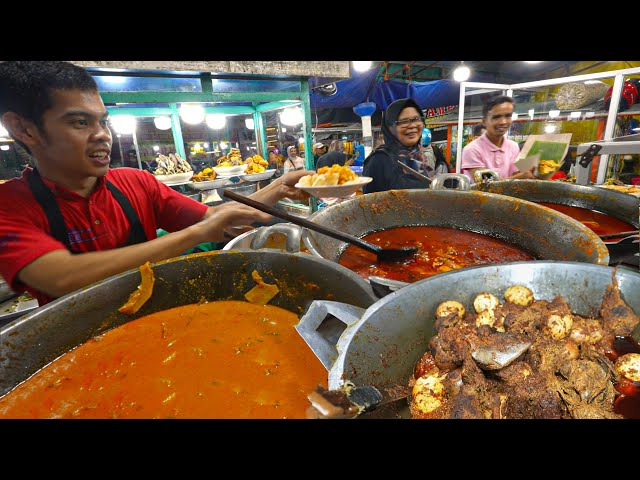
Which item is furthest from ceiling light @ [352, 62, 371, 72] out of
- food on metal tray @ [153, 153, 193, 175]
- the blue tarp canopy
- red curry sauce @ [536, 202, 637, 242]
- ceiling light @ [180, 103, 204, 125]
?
red curry sauce @ [536, 202, 637, 242]

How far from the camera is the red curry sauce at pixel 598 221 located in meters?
2.06

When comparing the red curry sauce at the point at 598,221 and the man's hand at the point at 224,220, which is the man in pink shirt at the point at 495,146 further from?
the man's hand at the point at 224,220

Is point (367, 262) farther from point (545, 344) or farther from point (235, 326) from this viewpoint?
point (545, 344)

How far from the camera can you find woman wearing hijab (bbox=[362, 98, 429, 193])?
11.3 feet

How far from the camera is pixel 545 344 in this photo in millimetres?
729

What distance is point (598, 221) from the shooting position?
2213 mm

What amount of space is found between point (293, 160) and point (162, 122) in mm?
2408

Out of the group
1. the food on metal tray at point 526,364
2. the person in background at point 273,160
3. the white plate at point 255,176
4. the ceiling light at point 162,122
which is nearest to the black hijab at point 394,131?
the white plate at point 255,176

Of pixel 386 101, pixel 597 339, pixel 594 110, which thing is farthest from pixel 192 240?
pixel 386 101

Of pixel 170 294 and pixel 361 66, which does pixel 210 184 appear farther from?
pixel 361 66

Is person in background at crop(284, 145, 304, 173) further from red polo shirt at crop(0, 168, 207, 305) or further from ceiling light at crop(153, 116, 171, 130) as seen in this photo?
red polo shirt at crop(0, 168, 207, 305)

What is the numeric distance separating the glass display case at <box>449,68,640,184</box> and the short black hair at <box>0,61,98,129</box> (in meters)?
5.86

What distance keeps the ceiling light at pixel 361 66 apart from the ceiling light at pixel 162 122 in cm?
608

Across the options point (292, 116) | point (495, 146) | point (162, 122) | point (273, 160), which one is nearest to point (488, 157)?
point (495, 146)
